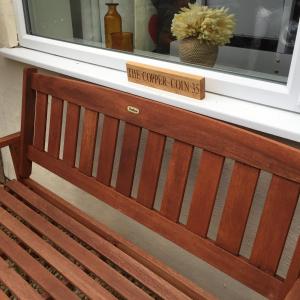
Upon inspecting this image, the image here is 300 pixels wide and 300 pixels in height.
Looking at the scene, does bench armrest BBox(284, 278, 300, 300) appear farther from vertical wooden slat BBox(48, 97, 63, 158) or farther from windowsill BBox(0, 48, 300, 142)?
vertical wooden slat BBox(48, 97, 63, 158)

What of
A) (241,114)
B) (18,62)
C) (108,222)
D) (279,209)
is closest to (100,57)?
(18,62)

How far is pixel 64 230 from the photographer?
1253 mm

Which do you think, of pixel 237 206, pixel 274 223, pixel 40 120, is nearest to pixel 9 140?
pixel 40 120

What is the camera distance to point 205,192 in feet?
3.32

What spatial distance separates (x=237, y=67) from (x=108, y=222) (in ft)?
3.03

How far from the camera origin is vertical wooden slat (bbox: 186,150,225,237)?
977 millimetres

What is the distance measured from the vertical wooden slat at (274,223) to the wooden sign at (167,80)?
1.12ft

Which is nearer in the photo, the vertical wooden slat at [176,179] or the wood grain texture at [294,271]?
the wood grain texture at [294,271]

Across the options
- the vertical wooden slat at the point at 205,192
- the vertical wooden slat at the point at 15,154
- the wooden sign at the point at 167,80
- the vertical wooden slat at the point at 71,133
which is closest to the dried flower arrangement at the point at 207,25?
the wooden sign at the point at 167,80

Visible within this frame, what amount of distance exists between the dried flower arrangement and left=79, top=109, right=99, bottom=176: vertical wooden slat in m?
0.42

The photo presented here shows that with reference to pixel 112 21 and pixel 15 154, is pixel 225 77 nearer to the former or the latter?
pixel 112 21

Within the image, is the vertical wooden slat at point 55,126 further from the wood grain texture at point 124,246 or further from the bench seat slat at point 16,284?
the bench seat slat at point 16,284

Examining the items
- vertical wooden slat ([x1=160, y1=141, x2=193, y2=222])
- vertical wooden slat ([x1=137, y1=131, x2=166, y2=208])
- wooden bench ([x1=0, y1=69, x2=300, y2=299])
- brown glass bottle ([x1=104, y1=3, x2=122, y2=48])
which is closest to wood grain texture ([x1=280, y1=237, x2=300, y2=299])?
wooden bench ([x1=0, y1=69, x2=300, y2=299])

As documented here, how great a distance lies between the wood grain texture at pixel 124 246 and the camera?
1039mm
